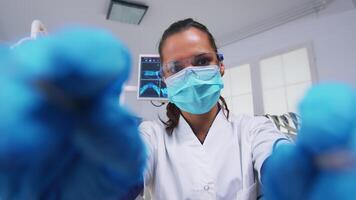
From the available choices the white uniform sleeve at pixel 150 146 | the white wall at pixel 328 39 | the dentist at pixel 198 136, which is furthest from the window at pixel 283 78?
the white uniform sleeve at pixel 150 146

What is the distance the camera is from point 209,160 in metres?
0.81

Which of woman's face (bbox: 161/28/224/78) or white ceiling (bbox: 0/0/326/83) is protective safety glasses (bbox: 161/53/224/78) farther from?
white ceiling (bbox: 0/0/326/83)

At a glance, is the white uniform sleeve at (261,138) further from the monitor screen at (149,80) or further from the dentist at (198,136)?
the monitor screen at (149,80)

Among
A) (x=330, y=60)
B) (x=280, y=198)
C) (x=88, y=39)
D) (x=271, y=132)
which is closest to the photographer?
(x=88, y=39)

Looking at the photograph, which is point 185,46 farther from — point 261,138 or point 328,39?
point 328,39

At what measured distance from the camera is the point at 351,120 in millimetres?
268

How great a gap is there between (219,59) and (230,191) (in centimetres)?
41

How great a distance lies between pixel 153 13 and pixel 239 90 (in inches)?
50.2

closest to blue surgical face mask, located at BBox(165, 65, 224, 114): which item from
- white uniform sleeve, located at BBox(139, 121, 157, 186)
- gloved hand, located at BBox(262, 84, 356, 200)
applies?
white uniform sleeve, located at BBox(139, 121, 157, 186)

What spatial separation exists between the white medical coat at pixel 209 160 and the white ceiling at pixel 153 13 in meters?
1.99

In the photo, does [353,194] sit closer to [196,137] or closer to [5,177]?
[5,177]

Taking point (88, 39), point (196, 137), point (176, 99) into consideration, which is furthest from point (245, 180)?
point (88, 39)

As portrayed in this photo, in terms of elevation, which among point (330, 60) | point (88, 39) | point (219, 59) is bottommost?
point (88, 39)

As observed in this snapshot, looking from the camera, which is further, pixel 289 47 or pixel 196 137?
pixel 289 47
